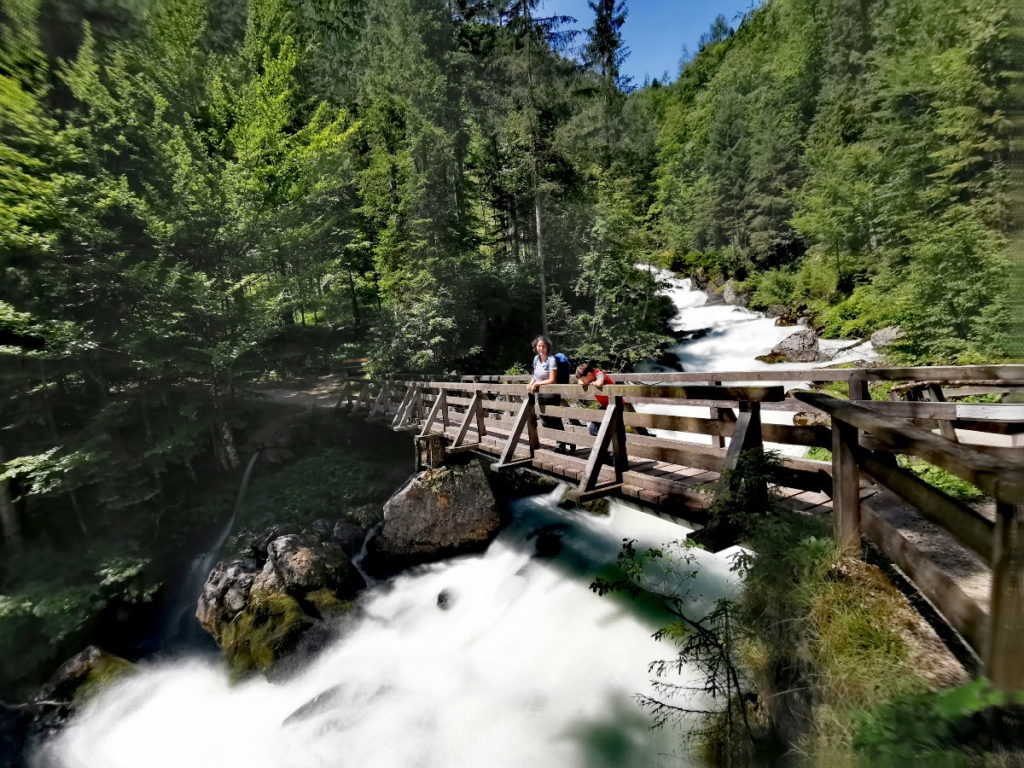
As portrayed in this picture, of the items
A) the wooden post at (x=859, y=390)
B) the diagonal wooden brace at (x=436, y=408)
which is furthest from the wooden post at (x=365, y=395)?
the wooden post at (x=859, y=390)

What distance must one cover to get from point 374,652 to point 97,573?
7.12 m

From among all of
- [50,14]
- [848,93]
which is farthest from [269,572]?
[848,93]

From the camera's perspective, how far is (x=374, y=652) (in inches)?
307

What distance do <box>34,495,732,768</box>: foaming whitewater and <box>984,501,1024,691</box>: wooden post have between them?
13.5 ft

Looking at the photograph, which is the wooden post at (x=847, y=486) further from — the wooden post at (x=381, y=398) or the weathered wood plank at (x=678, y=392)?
the wooden post at (x=381, y=398)

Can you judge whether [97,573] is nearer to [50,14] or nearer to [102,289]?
[102,289]

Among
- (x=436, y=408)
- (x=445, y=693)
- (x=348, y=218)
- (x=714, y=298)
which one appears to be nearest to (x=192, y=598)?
(x=436, y=408)

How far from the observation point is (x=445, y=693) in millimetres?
6793

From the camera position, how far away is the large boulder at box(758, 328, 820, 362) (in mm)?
18531

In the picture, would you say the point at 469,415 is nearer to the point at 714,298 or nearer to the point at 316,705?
the point at 316,705

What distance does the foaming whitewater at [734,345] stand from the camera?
55.8 ft

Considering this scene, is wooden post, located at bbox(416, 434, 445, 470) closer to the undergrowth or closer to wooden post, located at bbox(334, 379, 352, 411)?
the undergrowth

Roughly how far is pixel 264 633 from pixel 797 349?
2030cm

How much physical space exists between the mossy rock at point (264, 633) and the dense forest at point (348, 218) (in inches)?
159
